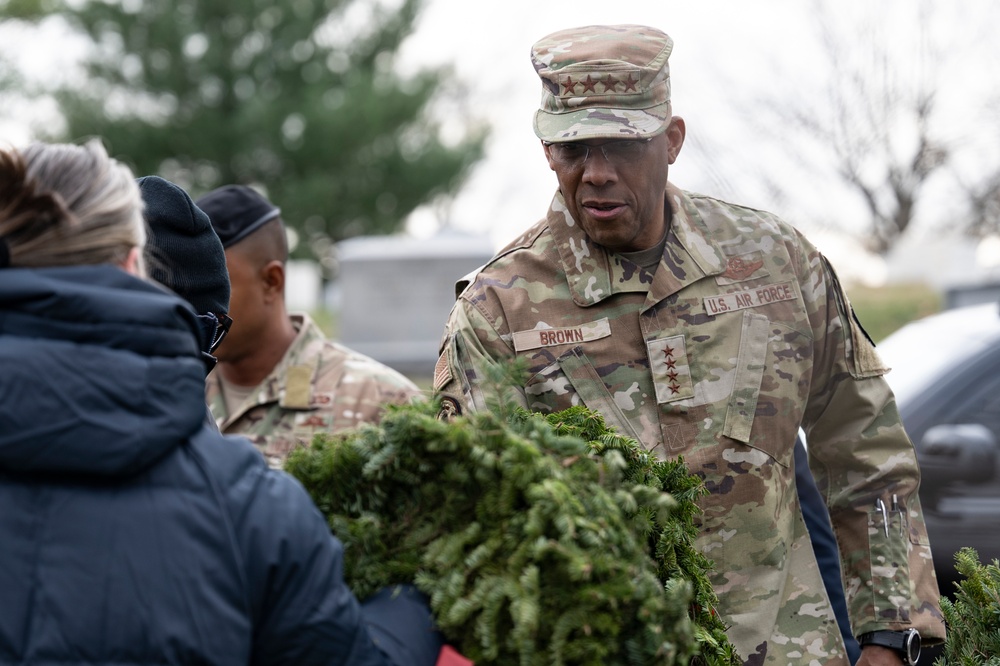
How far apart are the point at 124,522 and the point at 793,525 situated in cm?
188

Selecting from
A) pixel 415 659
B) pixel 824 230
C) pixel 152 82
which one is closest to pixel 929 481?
pixel 415 659

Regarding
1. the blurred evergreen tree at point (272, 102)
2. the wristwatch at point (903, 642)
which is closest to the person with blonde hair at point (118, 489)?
the wristwatch at point (903, 642)

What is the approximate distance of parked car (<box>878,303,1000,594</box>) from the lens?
4.23 meters

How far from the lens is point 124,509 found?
5.15ft

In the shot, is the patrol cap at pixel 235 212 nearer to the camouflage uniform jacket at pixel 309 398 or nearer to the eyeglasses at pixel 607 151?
the camouflage uniform jacket at pixel 309 398

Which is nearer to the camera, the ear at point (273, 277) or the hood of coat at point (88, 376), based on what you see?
the hood of coat at point (88, 376)

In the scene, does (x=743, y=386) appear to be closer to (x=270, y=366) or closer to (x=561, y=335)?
(x=561, y=335)

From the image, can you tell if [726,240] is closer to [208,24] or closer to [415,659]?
[415,659]

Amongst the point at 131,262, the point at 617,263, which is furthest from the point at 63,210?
the point at 617,263

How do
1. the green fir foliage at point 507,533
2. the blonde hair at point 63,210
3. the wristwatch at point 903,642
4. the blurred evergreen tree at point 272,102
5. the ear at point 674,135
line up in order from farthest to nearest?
the blurred evergreen tree at point 272,102 → the ear at point 674,135 → the wristwatch at point 903,642 → the green fir foliage at point 507,533 → the blonde hair at point 63,210

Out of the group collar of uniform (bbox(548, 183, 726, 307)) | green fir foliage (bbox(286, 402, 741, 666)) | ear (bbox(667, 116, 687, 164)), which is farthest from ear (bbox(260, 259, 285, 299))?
green fir foliage (bbox(286, 402, 741, 666))

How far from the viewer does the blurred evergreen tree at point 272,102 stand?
20.8 m

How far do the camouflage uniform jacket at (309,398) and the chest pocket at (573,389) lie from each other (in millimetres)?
1119

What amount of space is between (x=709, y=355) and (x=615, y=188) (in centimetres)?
47
